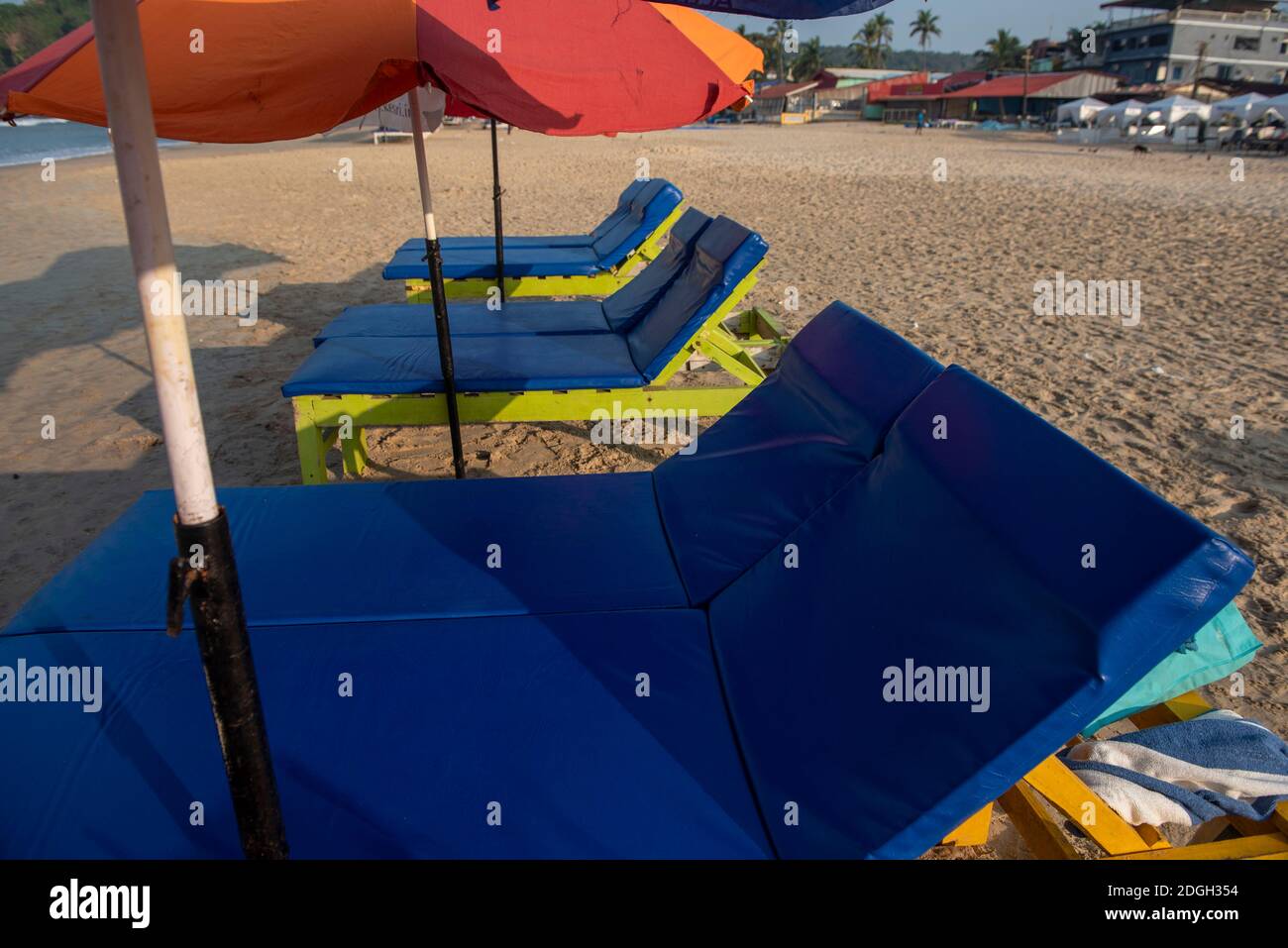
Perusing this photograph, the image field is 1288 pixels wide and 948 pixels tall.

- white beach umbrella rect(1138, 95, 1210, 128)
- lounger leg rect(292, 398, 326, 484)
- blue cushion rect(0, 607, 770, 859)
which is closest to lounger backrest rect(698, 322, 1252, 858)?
blue cushion rect(0, 607, 770, 859)

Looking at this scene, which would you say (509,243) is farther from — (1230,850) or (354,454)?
(1230,850)

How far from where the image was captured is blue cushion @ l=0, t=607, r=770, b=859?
154cm

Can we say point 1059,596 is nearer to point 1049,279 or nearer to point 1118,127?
Result: point 1049,279

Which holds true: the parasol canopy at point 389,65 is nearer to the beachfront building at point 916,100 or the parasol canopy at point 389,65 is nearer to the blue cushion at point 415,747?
the blue cushion at point 415,747

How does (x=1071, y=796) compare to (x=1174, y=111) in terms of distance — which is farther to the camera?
(x=1174, y=111)

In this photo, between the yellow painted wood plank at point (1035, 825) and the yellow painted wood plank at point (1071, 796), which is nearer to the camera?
the yellow painted wood plank at point (1071, 796)

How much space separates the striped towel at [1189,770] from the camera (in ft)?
5.69

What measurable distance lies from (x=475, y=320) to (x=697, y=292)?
59.0 inches

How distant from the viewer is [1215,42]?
2036 inches

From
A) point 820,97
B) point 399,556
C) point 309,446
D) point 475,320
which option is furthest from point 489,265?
point 820,97

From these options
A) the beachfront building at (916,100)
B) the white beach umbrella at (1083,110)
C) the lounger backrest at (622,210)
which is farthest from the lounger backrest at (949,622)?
the beachfront building at (916,100)

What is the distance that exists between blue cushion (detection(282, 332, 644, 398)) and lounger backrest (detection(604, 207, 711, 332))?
366 mm

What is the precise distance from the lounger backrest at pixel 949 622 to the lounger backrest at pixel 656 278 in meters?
2.81

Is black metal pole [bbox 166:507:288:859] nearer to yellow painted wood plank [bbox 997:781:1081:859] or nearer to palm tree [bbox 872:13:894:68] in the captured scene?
yellow painted wood plank [bbox 997:781:1081:859]
